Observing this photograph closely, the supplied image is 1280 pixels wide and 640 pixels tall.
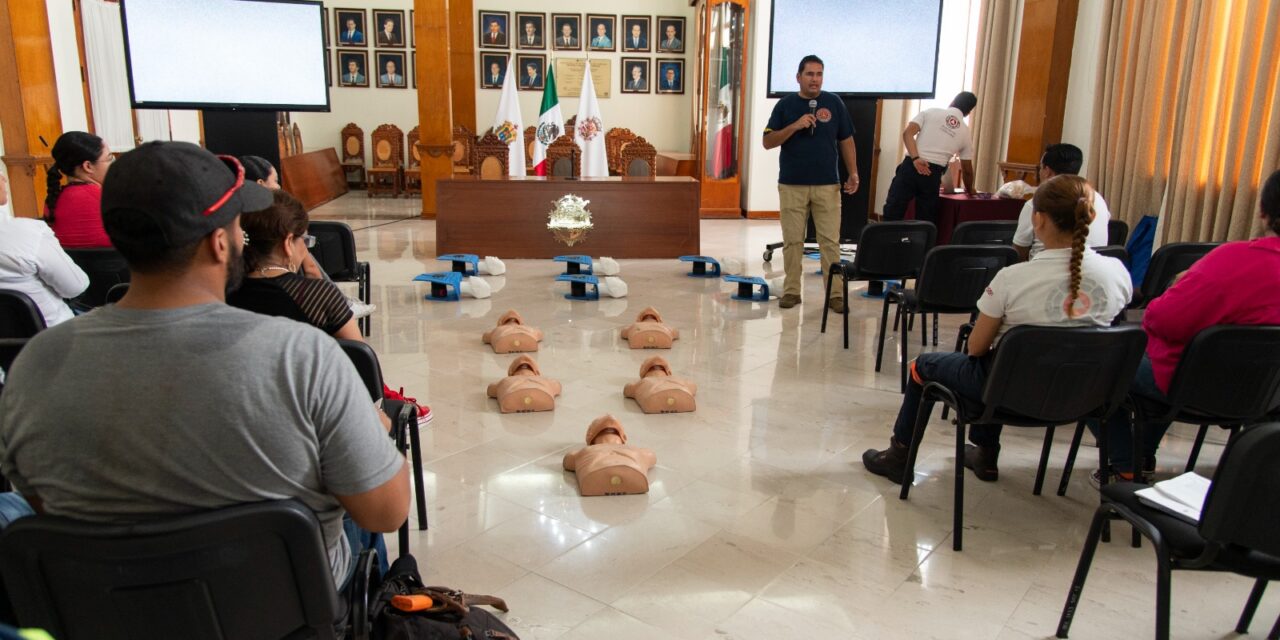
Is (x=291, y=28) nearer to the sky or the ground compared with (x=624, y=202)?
nearer to the sky

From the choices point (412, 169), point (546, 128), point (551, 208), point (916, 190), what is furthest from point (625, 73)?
point (916, 190)

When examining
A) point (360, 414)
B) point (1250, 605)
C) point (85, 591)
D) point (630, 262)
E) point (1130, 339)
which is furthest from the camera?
point (630, 262)

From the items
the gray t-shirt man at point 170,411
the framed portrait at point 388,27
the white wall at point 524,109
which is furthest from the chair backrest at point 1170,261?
the framed portrait at point 388,27

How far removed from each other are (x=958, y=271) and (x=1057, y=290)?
5.12ft

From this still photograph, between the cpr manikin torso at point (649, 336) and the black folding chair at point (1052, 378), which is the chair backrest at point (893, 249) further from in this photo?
the black folding chair at point (1052, 378)

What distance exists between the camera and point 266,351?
129cm

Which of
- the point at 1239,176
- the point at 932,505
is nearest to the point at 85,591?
the point at 932,505

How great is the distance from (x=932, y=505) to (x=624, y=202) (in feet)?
17.8

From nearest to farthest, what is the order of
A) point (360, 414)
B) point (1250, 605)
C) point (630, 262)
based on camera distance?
point (360, 414) → point (1250, 605) → point (630, 262)

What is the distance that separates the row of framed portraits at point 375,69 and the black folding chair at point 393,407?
39.6 feet

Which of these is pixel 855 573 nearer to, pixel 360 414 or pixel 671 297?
pixel 360 414

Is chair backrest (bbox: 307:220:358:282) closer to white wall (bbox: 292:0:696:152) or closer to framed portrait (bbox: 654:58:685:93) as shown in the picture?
white wall (bbox: 292:0:696:152)

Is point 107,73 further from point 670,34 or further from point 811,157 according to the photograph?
point 670,34

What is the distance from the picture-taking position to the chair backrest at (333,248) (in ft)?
15.8
